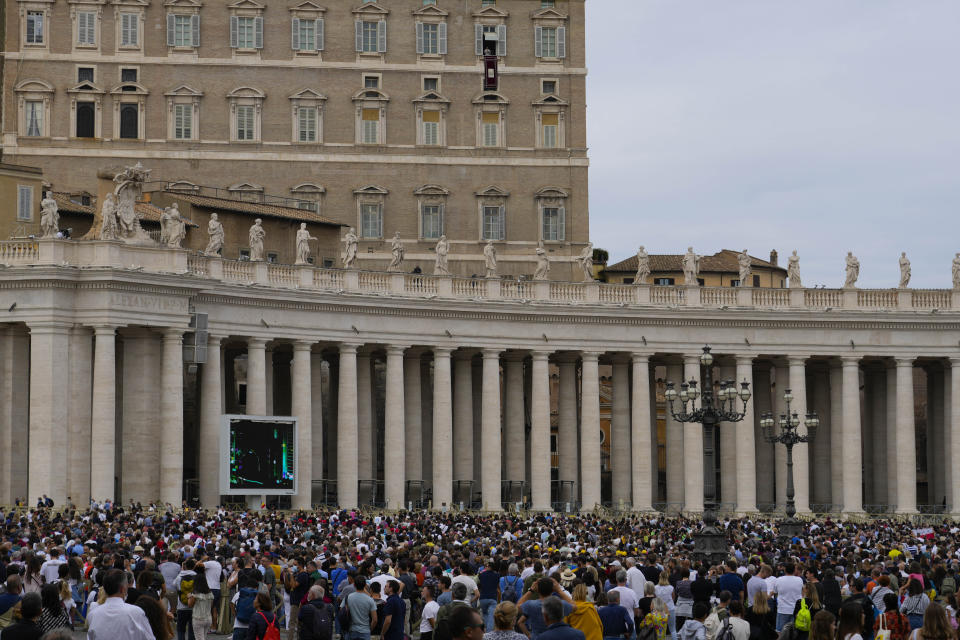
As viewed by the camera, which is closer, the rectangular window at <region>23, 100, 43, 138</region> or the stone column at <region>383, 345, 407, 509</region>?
the stone column at <region>383, 345, 407, 509</region>

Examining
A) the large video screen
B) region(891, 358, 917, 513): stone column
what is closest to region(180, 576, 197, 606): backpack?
the large video screen

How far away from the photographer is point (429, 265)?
103 meters

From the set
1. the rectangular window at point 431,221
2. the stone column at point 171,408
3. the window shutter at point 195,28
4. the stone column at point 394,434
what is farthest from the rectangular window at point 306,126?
the stone column at point 171,408

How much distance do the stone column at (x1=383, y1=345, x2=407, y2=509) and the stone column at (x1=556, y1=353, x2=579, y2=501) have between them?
9545mm

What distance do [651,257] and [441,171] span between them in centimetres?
3289

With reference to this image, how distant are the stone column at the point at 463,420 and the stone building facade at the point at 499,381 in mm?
112

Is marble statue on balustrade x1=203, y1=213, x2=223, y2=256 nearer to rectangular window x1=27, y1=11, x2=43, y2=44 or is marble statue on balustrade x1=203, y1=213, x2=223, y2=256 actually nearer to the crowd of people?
the crowd of people

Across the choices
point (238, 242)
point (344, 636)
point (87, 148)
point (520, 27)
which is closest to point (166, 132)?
point (87, 148)

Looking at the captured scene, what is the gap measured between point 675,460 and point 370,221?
85.1ft

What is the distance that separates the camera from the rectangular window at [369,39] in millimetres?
105000

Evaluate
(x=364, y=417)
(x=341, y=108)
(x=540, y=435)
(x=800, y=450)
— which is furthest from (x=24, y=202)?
(x=800, y=450)

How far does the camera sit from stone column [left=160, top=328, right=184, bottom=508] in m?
70.4

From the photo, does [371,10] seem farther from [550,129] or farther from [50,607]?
[50,607]

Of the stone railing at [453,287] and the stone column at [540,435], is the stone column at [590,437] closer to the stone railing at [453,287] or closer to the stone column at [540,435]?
the stone column at [540,435]
